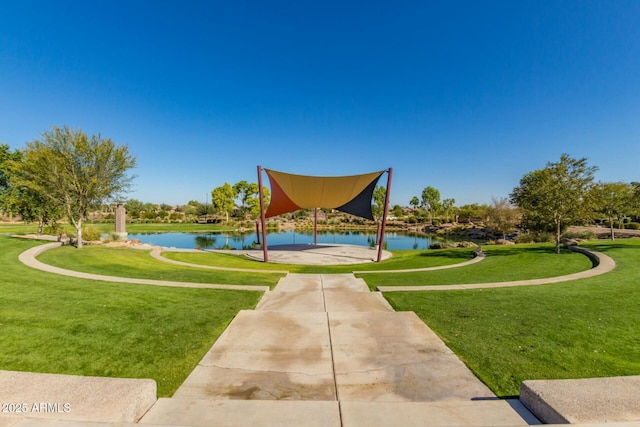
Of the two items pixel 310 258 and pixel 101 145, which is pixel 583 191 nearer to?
pixel 310 258

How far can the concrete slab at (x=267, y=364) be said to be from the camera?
3.73m

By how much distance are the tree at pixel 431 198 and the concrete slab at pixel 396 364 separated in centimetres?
8659

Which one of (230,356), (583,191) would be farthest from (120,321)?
(583,191)

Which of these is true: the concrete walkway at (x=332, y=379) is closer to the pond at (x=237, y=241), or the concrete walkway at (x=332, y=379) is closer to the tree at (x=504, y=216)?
the pond at (x=237, y=241)

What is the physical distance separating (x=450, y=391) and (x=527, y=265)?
12778 mm

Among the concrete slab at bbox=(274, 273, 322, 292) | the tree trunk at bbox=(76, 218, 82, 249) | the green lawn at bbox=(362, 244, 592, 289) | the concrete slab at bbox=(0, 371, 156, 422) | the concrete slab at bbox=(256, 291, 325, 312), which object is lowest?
the concrete slab at bbox=(274, 273, 322, 292)

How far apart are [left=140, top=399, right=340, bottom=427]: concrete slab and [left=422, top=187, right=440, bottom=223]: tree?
8968cm

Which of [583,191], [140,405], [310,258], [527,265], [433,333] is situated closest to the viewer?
[140,405]

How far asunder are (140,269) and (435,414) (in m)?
12.9

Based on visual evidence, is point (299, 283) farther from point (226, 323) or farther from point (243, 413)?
point (243, 413)

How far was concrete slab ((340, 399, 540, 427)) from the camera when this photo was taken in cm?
302

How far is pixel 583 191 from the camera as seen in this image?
16656mm

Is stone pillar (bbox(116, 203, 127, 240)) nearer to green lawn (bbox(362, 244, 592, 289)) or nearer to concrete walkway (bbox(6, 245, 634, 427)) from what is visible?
green lawn (bbox(362, 244, 592, 289))

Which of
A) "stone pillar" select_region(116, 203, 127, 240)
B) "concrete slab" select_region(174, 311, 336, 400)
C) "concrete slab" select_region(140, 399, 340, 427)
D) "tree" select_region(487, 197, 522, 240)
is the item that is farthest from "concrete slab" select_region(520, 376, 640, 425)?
"tree" select_region(487, 197, 522, 240)
